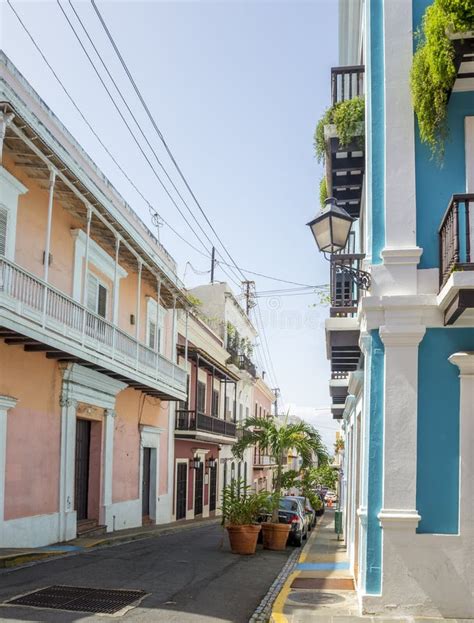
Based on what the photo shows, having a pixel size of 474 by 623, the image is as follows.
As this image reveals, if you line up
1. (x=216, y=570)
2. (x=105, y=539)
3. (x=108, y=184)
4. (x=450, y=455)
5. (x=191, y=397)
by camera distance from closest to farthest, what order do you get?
(x=450, y=455) < (x=216, y=570) < (x=105, y=539) < (x=108, y=184) < (x=191, y=397)

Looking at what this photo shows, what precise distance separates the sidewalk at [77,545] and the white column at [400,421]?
607 cm

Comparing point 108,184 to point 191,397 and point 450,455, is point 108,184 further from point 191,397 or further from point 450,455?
point 450,455

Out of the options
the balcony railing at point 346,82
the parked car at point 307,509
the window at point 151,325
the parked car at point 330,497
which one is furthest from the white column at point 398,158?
the parked car at point 330,497

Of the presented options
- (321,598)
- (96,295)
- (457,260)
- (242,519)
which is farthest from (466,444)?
(96,295)

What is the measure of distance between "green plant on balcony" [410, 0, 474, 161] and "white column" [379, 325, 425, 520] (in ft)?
6.59

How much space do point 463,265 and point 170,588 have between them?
535 centimetres

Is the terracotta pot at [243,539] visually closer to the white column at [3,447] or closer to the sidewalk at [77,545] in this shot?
the sidewalk at [77,545]

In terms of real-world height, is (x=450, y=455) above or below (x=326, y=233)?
below

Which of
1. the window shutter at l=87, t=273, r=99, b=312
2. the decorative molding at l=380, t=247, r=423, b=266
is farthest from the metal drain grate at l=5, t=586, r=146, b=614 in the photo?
the window shutter at l=87, t=273, r=99, b=312

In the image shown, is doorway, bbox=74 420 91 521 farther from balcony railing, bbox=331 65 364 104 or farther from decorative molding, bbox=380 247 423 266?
decorative molding, bbox=380 247 423 266

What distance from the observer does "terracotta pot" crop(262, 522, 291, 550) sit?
48.3 feet

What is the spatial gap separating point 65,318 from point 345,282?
5313mm

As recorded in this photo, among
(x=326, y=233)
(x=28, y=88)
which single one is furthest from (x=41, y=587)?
(x=28, y=88)

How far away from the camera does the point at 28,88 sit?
43.4 feet
